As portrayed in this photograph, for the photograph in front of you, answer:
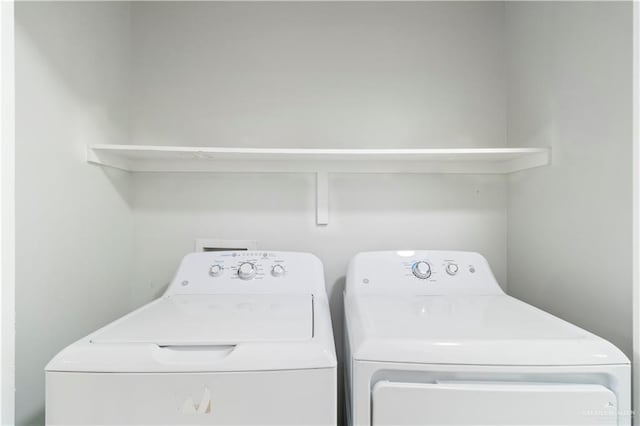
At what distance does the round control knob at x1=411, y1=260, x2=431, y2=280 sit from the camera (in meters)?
1.17

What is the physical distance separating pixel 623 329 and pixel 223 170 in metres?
1.46

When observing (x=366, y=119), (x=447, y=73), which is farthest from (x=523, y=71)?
(x=366, y=119)

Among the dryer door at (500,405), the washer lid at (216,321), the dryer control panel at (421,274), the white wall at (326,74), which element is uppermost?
the white wall at (326,74)

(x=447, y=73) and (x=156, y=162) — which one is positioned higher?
(x=447, y=73)

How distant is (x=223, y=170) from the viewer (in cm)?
139

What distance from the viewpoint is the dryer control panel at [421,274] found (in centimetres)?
115

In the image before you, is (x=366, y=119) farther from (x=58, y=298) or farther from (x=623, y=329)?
(x=58, y=298)

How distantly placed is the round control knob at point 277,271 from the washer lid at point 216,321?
0.29 ft

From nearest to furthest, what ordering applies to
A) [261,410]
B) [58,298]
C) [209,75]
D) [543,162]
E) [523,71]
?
[261,410], [58,298], [543,162], [523,71], [209,75]

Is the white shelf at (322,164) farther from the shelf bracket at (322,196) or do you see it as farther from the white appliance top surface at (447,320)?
the white appliance top surface at (447,320)

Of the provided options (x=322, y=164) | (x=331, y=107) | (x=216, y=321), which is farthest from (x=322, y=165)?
(x=216, y=321)

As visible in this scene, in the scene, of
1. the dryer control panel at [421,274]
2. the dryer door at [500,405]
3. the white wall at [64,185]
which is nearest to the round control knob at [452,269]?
the dryer control panel at [421,274]

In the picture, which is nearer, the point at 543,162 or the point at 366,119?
the point at 543,162

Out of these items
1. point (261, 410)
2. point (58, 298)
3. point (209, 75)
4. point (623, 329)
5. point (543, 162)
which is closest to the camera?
point (261, 410)
